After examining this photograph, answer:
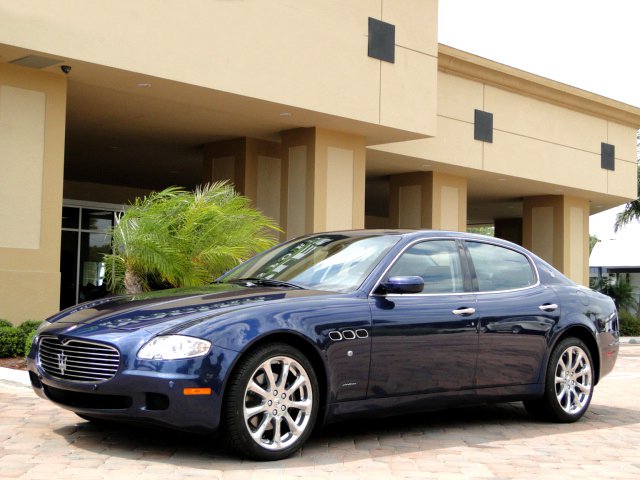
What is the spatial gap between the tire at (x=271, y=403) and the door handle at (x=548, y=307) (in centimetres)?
268

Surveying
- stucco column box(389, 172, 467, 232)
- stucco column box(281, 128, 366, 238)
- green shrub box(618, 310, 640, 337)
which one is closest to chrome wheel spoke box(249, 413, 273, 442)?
stucco column box(281, 128, 366, 238)

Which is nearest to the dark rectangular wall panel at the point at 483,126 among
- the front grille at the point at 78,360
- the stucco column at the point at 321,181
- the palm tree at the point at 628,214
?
the stucco column at the point at 321,181

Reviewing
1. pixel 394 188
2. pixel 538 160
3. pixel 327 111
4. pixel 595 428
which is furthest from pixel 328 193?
pixel 595 428

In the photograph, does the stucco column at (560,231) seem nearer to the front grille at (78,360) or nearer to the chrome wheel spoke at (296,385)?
the chrome wheel spoke at (296,385)

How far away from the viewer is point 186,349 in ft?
18.1

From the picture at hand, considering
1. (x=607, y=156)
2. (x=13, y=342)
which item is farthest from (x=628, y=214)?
(x=13, y=342)

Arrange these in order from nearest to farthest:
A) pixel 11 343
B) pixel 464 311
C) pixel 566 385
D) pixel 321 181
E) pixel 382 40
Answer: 1. pixel 464 311
2. pixel 566 385
3. pixel 11 343
4. pixel 382 40
5. pixel 321 181

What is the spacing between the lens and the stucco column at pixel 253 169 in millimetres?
21797

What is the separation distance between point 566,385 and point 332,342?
2950mm

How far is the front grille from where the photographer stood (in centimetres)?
561

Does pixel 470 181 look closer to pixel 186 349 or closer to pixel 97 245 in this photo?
pixel 97 245

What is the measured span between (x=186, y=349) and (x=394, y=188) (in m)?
22.6

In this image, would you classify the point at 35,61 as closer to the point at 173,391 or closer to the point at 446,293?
the point at 446,293

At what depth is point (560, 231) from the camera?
3122 centimetres
